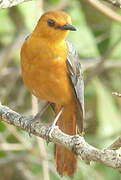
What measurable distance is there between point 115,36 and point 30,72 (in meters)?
2.50

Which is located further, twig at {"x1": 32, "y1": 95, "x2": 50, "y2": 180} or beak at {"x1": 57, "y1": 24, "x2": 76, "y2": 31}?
twig at {"x1": 32, "y1": 95, "x2": 50, "y2": 180}

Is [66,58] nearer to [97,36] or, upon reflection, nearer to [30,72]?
[30,72]

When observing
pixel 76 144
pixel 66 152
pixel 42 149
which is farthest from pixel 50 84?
pixel 42 149

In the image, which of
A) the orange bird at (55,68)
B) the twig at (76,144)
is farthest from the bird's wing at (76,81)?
the twig at (76,144)

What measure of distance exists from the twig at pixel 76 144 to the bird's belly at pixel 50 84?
0.36 m

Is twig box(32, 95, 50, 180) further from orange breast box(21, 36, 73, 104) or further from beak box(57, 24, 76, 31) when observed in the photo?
beak box(57, 24, 76, 31)

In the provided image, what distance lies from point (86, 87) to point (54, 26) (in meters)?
2.26

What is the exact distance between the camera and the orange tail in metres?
5.50

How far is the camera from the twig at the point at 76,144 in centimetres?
388

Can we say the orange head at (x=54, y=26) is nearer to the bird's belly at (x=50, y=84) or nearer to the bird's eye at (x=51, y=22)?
the bird's eye at (x=51, y=22)

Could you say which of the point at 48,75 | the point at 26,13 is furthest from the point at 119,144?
the point at 26,13

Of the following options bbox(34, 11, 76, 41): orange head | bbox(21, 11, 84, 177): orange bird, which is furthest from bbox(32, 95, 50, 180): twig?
bbox(34, 11, 76, 41): orange head

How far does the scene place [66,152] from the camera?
558 centimetres

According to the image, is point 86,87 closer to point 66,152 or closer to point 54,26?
point 66,152
